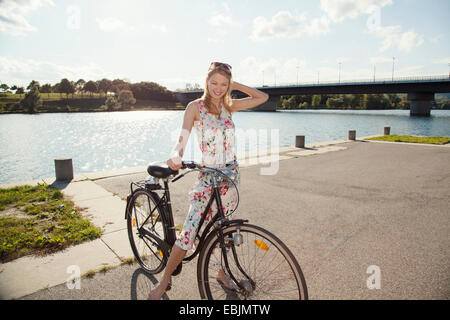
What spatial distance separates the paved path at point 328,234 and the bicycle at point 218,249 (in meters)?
0.35

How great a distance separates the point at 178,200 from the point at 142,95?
13942cm

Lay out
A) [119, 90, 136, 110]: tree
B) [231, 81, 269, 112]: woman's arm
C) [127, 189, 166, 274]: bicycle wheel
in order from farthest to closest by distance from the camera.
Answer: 1. [119, 90, 136, 110]: tree
2. [127, 189, 166, 274]: bicycle wheel
3. [231, 81, 269, 112]: woman's arm

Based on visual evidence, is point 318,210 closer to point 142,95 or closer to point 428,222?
point 428,222

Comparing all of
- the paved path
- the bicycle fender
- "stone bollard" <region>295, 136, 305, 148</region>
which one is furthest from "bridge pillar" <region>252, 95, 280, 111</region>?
the bicycle fender

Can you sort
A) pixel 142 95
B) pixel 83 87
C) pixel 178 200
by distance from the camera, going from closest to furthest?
pixel 178 200 → pixel 83 87 → pixel 142 95

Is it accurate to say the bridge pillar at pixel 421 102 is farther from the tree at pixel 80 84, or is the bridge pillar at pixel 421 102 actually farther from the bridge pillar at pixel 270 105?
the tree at pixel 80 84

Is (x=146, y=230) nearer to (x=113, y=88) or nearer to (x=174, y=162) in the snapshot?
(x=174, y=162)

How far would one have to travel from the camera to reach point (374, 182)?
7492 millimetres

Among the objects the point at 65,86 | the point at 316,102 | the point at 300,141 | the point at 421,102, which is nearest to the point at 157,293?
the point at 300,141

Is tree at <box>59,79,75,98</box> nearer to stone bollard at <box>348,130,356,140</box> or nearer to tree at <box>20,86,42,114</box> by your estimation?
tree at <box>20,86,42,114</box>

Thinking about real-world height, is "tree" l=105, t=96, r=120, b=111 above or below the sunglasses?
above

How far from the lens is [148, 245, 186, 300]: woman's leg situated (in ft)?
8.44
